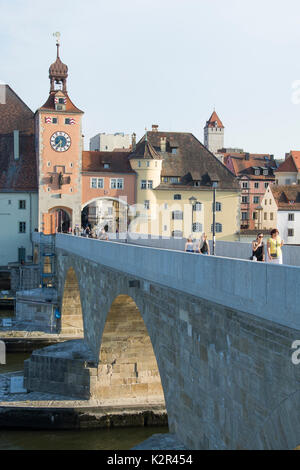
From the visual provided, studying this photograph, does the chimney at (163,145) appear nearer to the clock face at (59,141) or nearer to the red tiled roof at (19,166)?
the clock face at (59,141)

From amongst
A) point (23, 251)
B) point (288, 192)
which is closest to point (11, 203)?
point (23, 251)

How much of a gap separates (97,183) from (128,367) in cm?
3772

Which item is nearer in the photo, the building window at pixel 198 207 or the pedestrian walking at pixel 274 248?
the pedestrian walking at pixel 274 248

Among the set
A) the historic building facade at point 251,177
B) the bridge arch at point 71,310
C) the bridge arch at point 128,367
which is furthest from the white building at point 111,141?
the bridge arch at point 128,367

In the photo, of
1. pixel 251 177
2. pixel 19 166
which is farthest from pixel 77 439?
pixel 251 177

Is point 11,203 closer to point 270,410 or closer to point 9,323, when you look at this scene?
point 9,323

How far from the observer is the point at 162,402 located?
77.2 ft

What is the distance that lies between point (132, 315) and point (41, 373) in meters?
5.07

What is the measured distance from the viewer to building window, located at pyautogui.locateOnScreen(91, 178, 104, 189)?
60.6m

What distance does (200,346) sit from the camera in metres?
12.7

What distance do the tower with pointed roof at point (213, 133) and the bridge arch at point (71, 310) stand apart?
8454 cm

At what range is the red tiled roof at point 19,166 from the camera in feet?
199

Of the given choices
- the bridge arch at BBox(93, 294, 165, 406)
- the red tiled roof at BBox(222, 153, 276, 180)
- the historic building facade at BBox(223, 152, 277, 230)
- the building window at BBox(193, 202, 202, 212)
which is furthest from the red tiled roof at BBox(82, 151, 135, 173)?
the bridge arch at BBox(93, 294, 165, 406)
